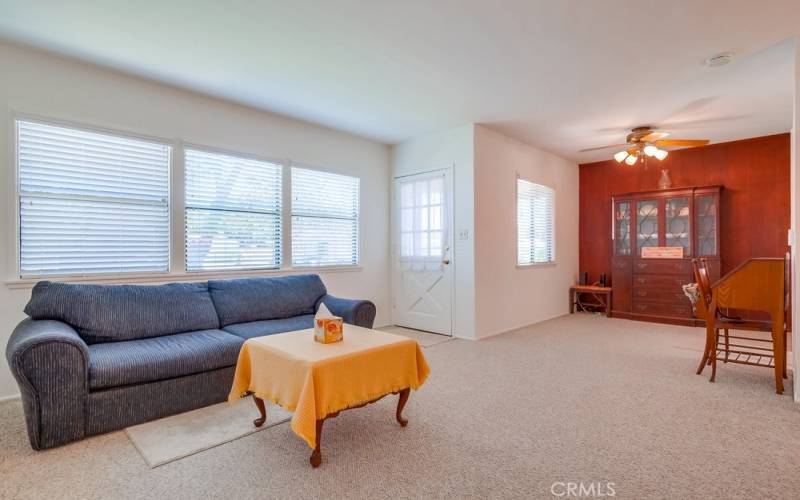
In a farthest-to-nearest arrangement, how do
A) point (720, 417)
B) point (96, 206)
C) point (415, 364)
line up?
point (96, 206) → point (720, 417) → point (415, 364)

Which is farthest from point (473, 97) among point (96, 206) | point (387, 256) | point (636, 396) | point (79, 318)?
point (79, 318)

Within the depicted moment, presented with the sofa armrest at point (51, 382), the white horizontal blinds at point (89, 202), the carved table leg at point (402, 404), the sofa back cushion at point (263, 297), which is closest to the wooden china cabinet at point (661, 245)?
the sofa back cushion at point (263, 297)

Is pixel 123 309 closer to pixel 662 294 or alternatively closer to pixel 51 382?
pixel 51 382

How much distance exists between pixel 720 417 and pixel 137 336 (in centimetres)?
413

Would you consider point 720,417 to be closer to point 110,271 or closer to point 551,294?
point 551,294

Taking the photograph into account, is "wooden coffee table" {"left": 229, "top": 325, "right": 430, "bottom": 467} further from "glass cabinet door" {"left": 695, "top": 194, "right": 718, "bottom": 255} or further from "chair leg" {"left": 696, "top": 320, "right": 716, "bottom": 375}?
"glass cabinet door" {"left": 695, "top": 194, "right": 718, "bottom": 255}

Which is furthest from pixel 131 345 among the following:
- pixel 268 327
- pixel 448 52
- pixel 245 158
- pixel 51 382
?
pixel 448 52

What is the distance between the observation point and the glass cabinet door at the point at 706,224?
18.8 ft

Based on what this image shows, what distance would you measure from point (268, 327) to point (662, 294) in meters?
5.58

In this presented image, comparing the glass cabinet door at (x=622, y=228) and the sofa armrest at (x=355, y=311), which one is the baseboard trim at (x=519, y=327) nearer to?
Answer: the glass cabinet door at (x=622, y=228)

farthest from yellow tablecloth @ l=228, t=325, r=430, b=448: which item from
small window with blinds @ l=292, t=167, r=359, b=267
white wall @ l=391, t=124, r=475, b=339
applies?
white wall @ l=391, t=124, r=475, b=339

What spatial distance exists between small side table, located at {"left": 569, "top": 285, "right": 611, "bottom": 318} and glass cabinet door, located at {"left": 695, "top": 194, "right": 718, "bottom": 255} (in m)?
1.38

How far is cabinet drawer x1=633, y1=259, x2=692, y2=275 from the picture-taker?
5.82m

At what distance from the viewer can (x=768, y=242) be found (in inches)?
219
